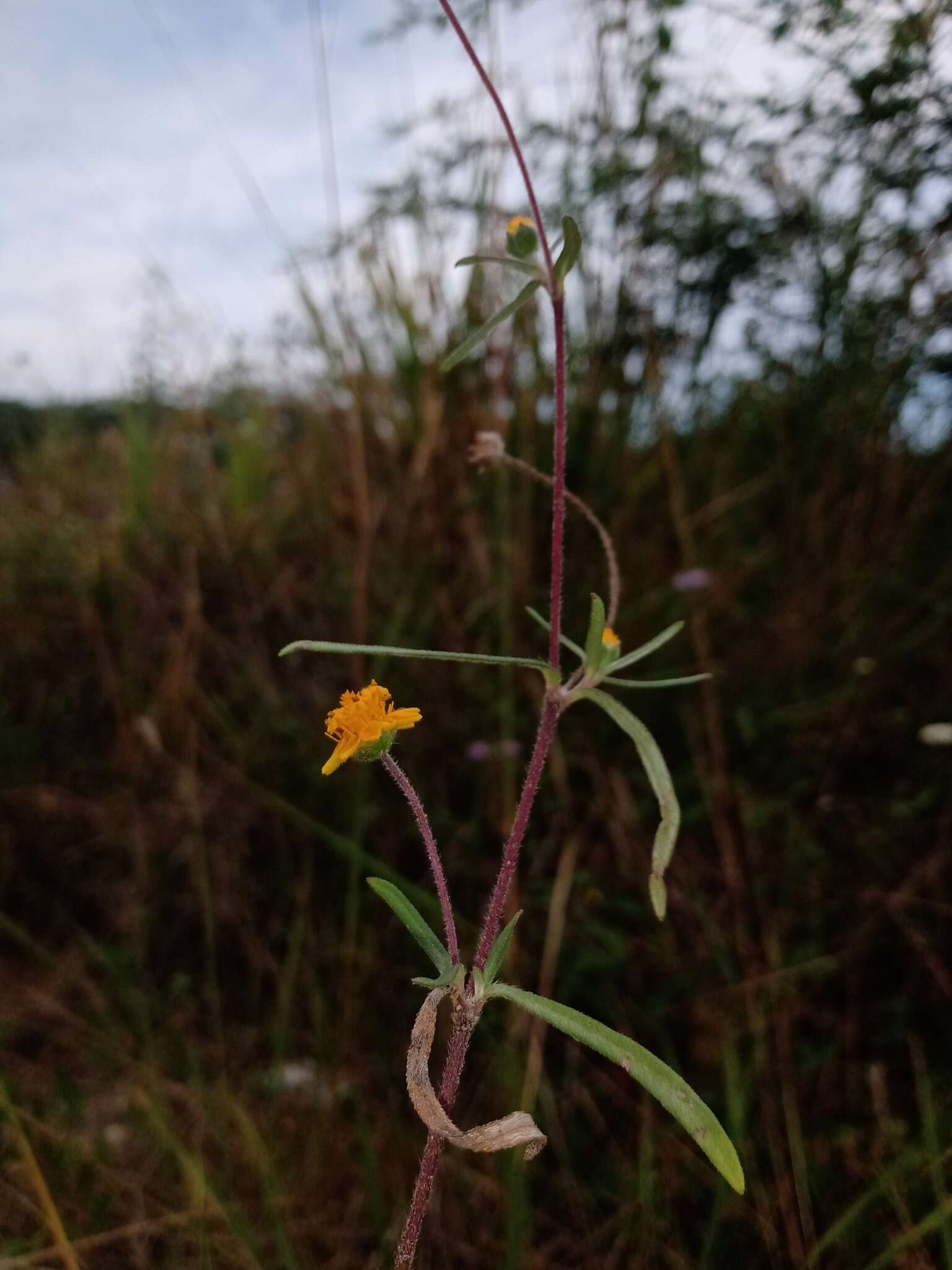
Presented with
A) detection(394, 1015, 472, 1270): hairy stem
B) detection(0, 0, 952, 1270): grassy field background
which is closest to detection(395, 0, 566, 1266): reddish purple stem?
detection(394, 1015, 472, 1270): hairy stem

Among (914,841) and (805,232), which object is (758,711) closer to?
(914,841)

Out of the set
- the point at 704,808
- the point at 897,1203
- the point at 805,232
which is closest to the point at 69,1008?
the point at 704,808

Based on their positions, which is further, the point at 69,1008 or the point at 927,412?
the point at 927,412

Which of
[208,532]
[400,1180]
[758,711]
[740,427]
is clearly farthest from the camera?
[208,532]

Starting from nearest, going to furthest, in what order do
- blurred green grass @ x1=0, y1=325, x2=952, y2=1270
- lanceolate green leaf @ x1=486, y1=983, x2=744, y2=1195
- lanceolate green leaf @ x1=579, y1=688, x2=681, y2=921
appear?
lanceolate green leaf @ x1=486, y1=983, x2=744, y2=1195 → lanceolate green leaf @ x1=579, y1=688, x2=681, y2=921 → blurred green grass @ x1=0, y1=325, x2=952, y2=1270

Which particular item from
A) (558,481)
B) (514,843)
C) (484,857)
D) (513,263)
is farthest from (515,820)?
(484,857)

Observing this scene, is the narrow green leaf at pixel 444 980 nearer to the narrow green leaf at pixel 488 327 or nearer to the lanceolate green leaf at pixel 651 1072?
the lanceolate green leaf at pixel 651 1072

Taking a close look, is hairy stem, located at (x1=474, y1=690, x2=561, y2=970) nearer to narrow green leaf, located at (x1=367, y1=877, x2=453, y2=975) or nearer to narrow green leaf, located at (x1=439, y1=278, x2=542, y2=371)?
narrow green leaf, located at (x1=367, y1=877, x2=453, y2=975)

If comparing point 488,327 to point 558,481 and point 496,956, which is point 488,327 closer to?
point 558,481
